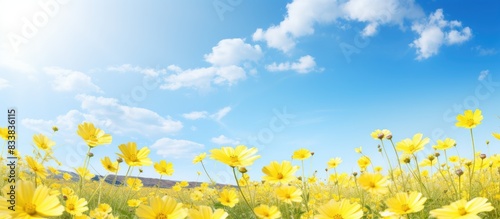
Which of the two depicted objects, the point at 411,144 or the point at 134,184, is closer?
the point at 411,144

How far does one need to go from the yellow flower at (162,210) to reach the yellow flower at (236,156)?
1.11 ft

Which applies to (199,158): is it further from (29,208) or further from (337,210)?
(29,208)

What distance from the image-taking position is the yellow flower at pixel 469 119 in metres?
2.41

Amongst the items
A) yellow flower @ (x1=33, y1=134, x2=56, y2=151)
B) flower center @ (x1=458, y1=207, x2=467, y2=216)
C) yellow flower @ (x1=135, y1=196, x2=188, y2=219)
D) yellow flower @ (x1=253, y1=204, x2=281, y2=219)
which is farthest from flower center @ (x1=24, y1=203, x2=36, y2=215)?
yellow flower @ (x1=33, y1=134, x2=56, y2=151)

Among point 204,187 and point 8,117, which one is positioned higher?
point 8,117

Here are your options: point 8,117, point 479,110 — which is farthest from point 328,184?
point 8,117

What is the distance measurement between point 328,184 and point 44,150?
5064mm

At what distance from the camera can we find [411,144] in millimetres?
2338

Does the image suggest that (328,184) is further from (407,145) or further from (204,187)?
(407,145)

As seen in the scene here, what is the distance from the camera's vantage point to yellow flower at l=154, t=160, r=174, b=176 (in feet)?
9.48

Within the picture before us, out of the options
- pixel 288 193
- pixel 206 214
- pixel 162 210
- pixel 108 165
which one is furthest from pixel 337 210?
pixel 108 165

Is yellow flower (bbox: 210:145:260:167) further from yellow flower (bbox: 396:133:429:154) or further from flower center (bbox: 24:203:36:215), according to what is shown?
yellow flower (bbox: 396:133:429:154)

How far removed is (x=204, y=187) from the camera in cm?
514

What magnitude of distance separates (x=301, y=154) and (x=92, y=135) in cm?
146
